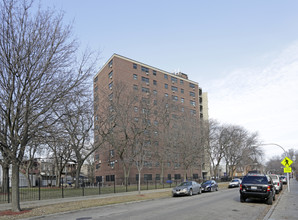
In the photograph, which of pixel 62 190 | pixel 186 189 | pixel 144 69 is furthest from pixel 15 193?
pixel 144 69

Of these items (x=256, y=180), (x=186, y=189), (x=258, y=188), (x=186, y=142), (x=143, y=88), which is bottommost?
(x=186, y=189)

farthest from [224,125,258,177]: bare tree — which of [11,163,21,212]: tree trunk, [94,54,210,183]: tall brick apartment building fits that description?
[11,163,21,212]: tree trunk

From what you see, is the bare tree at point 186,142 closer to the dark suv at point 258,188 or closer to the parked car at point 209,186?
the parked car at point 209,186

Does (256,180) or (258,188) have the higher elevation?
(256,180)

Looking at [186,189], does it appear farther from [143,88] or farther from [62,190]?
[143,88]

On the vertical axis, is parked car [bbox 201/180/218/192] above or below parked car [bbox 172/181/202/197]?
below

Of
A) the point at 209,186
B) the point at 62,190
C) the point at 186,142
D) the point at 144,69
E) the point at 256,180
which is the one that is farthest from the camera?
the point at 144,69

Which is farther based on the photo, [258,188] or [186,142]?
[186,142]

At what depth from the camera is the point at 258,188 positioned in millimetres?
15492

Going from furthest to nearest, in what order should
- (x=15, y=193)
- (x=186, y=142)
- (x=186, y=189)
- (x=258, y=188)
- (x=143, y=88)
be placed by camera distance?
(x=143, y=88) → (x=186, y=142) → (x=186, y=189) → (x=258, y=188) → (x=15, y=193)

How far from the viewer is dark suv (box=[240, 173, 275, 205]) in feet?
50.3

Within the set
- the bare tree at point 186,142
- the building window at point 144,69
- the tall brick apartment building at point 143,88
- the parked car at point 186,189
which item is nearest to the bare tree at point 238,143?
the tall brick apartment building at point 143,88

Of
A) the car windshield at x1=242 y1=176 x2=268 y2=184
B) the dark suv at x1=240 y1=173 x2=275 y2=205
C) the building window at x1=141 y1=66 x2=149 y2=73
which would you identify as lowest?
the dark suv at x1=240 y1=173 x2=275 y2=205

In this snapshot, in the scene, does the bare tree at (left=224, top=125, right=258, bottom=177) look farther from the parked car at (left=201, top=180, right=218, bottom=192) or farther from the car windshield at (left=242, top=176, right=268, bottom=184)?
the car windshield at (left=242, top=176, right=268, bottom=184)
